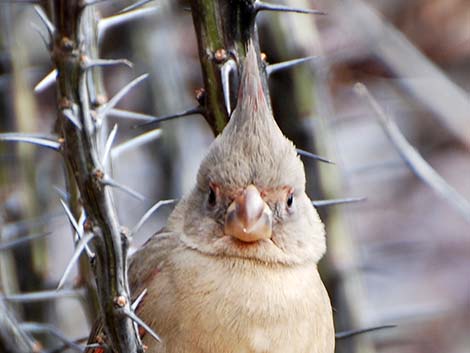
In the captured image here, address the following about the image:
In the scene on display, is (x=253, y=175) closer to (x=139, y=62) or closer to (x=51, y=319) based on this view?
(x=51, y=319)

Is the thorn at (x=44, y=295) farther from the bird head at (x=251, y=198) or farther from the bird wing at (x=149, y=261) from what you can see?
the bird head at (x=251, y=198)

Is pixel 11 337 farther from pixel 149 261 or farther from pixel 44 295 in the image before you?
pixel 149 261

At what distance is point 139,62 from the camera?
5602mm

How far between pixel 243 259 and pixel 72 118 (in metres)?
1.05

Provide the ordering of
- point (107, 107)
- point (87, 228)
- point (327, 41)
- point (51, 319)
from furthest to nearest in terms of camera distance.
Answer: point (327, 41), point (51, 319), point (107, 107), point (87, 228)

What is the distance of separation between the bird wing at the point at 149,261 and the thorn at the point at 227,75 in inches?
22.8

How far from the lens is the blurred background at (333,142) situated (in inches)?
173

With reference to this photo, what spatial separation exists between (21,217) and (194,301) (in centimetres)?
195

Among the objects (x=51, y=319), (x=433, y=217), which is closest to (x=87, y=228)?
(x=51, y=319)

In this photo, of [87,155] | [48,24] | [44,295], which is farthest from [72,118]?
[44,295]

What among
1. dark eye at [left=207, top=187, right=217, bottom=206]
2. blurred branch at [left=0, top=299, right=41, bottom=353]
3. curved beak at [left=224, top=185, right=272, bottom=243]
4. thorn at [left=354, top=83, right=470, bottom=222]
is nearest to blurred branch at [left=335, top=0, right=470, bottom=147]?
thorn at [left=354, top=83, right=470, bottom=222]

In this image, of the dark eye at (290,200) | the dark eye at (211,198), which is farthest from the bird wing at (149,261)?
the dark eye at (290,200)

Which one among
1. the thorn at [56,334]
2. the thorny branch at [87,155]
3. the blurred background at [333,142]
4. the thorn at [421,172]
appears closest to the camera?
the thorny branch at [87,155]

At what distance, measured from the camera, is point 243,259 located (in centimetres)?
330
